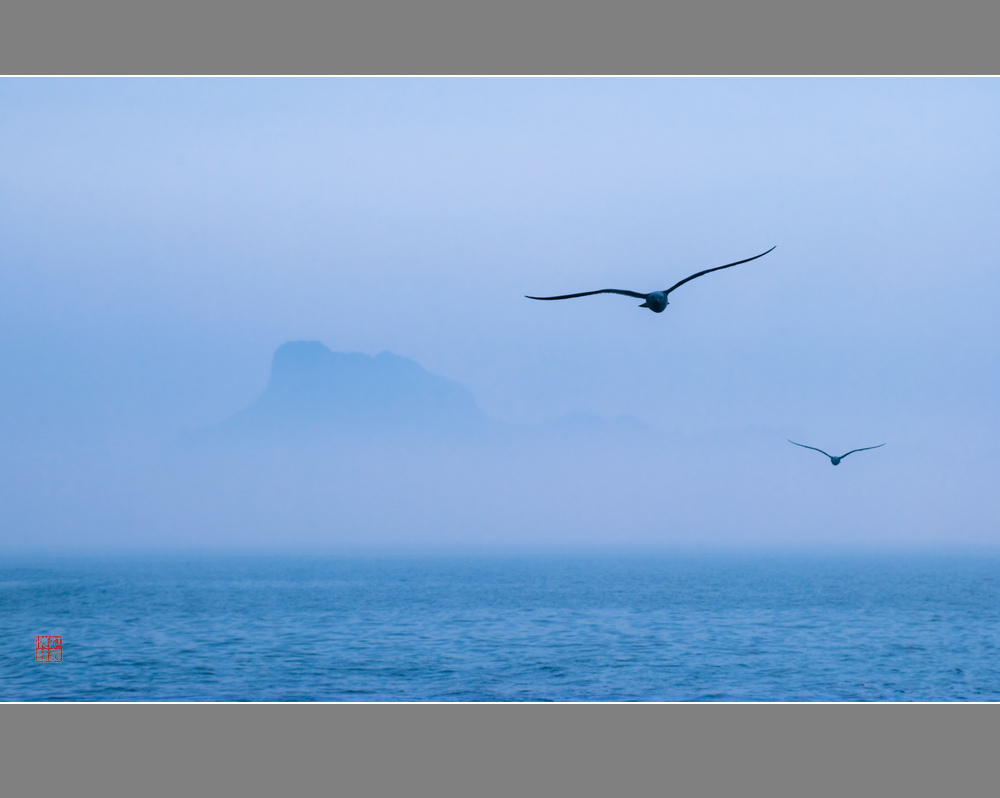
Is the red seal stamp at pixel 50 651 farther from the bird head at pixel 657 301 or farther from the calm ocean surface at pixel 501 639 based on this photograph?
the bird head at pixel 657 301

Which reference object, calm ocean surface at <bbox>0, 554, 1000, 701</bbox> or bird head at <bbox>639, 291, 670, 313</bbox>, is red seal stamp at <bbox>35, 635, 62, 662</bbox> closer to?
calm ocean surface at <bbox>0, 554, 1000, 701</bbox>

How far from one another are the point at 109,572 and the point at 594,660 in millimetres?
53471

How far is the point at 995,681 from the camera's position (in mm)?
23047

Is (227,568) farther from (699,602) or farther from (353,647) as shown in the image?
(353,647)

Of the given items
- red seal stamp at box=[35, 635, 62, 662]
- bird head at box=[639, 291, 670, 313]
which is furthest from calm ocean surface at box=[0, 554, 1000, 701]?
bird head at box=[639, 291, 670, 313]

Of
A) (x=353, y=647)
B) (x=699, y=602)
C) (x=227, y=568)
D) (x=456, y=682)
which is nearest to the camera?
(x=456, y=682)

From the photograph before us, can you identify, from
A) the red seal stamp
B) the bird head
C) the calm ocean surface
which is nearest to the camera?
the bird head

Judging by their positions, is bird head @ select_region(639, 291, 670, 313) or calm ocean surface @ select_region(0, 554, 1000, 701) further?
calm ocean surface @ select_region(0, 554, 1000, 701)

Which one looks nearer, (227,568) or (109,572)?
(109,572)

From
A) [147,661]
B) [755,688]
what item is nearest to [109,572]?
[147,661]

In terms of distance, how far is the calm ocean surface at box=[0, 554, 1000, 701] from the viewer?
20906mm

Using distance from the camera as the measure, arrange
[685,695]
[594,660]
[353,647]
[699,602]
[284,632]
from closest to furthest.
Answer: [685,695]
[594,660]
[353,647]
[284,632]
[699,602]

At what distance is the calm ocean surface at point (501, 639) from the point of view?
20906 mm

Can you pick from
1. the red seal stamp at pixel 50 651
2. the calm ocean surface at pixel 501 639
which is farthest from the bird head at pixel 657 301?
the red seal stamp at pixel 50 651
